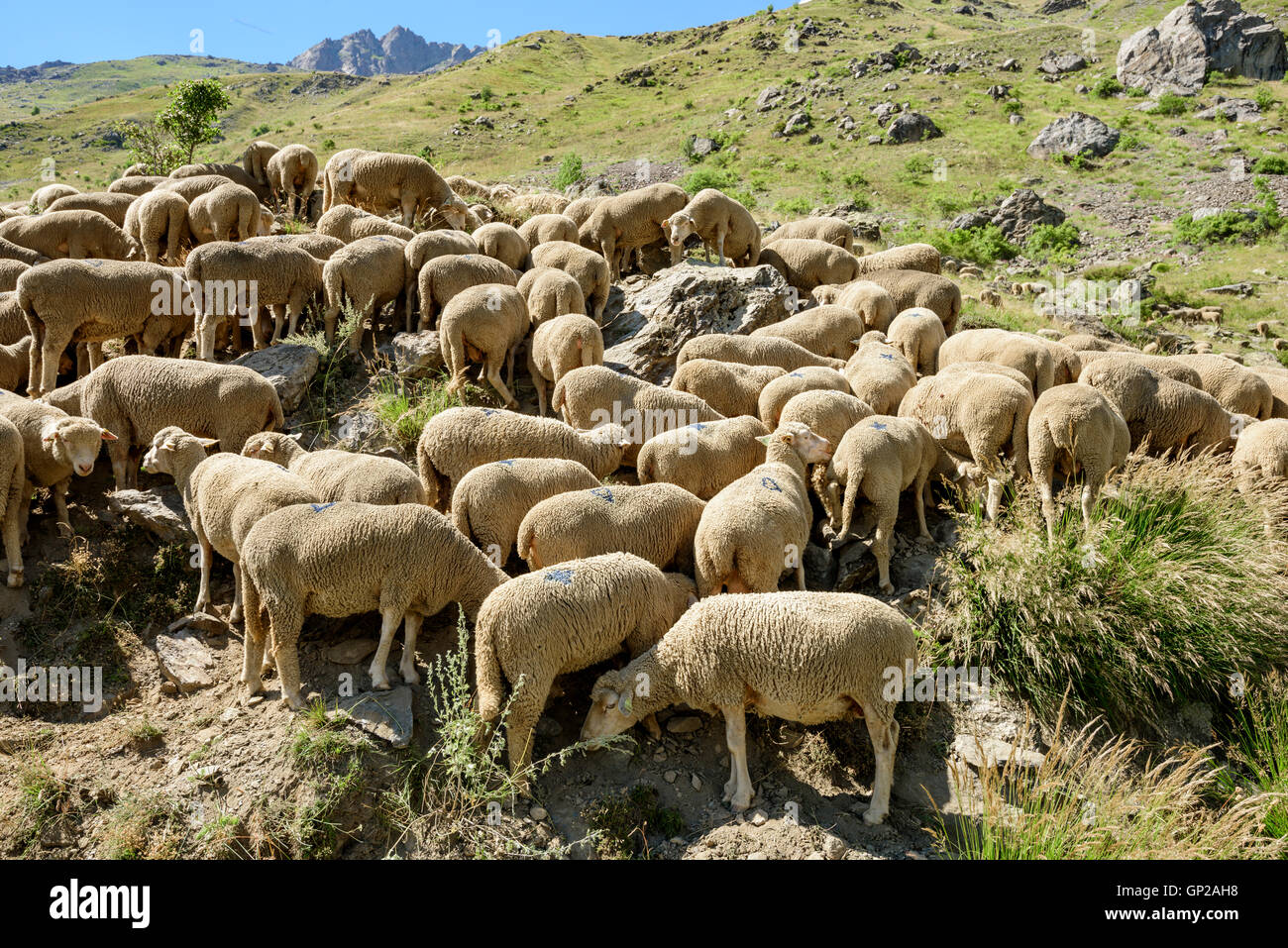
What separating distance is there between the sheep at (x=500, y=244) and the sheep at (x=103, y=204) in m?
6.70

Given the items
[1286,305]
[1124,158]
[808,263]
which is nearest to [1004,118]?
[1124,158]

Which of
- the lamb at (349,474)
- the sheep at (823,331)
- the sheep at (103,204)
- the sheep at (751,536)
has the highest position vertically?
the sheep at (103,204)

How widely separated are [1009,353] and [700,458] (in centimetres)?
510

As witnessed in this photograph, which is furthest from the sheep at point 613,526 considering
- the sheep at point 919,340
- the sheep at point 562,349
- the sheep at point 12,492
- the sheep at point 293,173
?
the sheep at point 293,173

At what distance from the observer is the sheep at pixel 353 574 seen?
217 inches

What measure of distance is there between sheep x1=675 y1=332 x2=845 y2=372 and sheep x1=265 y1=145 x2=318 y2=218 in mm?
11171

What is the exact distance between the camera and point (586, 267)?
1192 cm

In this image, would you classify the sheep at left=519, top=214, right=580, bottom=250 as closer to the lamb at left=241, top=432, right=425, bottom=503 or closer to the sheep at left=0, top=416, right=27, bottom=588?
the lamb at left=241, top=432, right=425, bottom=503

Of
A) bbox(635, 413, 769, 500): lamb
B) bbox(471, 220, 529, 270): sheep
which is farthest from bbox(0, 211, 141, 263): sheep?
bbox(635, 413, 769, 500): lamb

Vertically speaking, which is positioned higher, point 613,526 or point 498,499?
point 498,499

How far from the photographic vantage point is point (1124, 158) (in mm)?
41188

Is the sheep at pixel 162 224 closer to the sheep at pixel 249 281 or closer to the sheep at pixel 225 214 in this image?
the sheep at pixel 225 214

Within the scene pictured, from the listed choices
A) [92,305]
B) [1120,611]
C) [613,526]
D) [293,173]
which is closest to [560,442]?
[613,526]

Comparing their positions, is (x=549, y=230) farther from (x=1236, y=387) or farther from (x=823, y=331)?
(x=1236, y=387)
